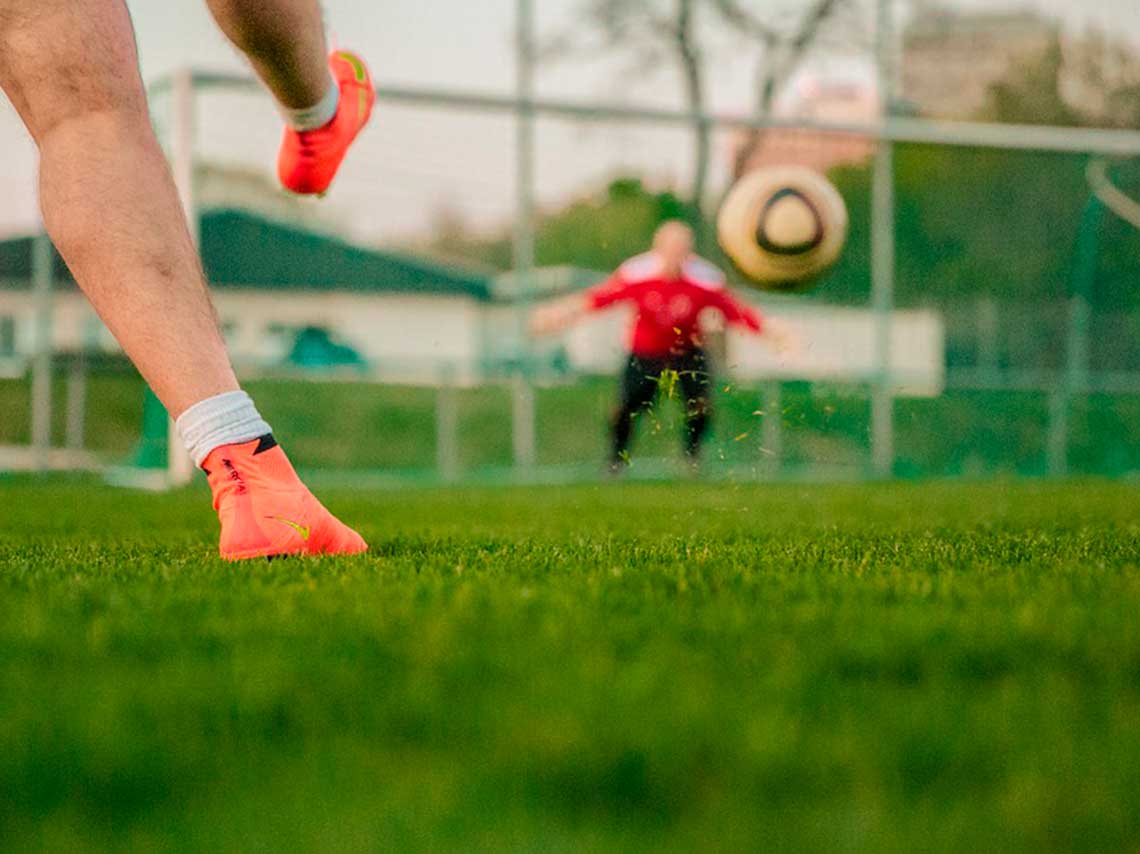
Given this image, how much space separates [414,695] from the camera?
1.14 m

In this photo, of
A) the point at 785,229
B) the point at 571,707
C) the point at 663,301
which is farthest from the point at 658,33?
the point at 571,707

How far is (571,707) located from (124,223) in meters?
1.33

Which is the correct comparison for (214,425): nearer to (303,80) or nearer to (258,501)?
(258,501)

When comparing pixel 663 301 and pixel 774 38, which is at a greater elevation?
pixel 774 38

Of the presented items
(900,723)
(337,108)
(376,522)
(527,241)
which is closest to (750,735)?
(900,723)

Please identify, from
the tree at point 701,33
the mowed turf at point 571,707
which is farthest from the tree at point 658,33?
the mowed turf at point 571,707

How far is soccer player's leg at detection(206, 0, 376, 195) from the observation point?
232cm

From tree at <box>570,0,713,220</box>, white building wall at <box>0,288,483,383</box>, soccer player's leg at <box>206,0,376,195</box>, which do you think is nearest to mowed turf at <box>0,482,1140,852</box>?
soccer player's leg at <box>206,0,376,195</box>

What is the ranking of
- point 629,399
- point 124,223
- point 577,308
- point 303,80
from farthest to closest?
1. point 629,399
2. point 577,308
3. point 303,80
4. point 124,223

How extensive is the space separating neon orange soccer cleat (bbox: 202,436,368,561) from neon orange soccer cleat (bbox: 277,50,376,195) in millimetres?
789

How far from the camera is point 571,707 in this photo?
1.10 metres

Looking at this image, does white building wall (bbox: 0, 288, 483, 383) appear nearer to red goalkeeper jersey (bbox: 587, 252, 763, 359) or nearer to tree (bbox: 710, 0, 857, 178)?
red goalkeeper jersey (bbox: 587, 252, 763, 359)

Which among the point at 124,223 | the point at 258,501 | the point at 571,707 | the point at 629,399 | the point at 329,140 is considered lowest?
the point at 571,707

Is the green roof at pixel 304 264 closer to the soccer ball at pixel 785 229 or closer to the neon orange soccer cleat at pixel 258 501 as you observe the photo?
the soccer ball at pixel 785 229
